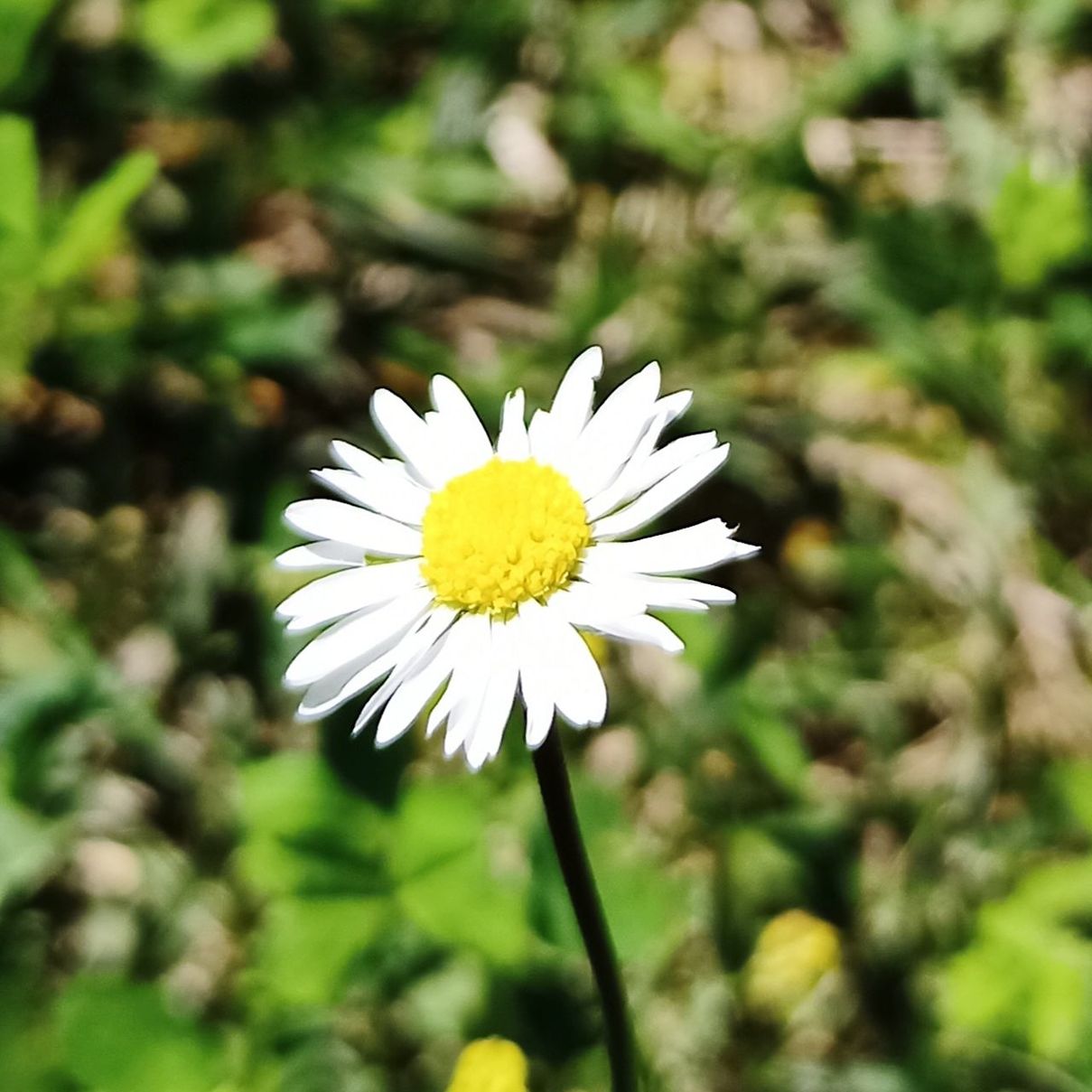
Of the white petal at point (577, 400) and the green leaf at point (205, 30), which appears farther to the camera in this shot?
the green leaf at point (205, 30)

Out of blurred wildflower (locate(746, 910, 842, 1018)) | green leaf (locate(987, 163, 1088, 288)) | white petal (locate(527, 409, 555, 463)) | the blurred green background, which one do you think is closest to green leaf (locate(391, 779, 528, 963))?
the blurred green background

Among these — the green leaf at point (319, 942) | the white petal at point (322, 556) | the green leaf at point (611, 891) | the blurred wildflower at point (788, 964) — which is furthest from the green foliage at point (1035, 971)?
the white petal at point (322, 556)

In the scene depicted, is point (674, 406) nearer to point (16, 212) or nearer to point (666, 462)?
point (666, 462)

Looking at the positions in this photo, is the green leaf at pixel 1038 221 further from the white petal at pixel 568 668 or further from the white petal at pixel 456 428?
the white petal at pixel 568 668

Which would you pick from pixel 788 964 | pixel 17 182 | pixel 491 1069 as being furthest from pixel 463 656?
pixel 17 182

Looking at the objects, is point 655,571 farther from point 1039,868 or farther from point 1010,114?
point 1010,114

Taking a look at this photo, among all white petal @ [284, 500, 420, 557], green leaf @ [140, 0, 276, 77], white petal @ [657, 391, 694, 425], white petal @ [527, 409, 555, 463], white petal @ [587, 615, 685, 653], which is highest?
green leaf @ [140, 0, 276, 77]

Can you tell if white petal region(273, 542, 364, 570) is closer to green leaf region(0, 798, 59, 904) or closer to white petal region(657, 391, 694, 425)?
white petal region(657, 391, 694, 425)

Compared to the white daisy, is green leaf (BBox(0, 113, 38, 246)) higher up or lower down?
higher up
